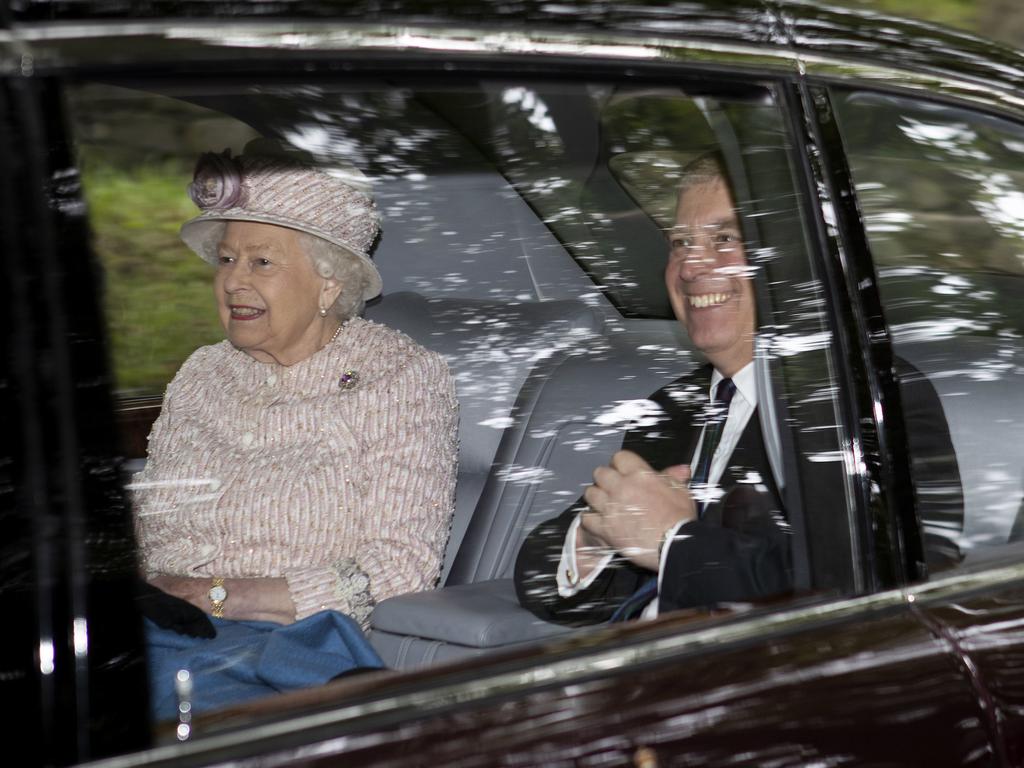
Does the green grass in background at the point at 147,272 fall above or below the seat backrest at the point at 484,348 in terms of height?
above

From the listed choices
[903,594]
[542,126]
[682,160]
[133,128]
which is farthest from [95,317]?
[903,594]

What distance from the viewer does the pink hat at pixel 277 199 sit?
177 centimetres

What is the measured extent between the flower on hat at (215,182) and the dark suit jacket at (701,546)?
64 cm

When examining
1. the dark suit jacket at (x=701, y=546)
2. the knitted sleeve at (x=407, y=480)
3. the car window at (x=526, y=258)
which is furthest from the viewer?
the knitted sleeve at (x=407, y=480)

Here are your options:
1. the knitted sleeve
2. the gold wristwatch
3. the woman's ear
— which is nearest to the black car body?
the knitted sleeve

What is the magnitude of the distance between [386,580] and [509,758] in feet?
2.70

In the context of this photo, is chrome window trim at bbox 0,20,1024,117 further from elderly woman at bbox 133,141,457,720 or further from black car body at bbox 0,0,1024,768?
elderly woman at bbox 133,141,457,720

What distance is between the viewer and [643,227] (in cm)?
187

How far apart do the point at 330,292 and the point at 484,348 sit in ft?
1.64

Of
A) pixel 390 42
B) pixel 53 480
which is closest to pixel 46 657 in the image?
pixel 53 480

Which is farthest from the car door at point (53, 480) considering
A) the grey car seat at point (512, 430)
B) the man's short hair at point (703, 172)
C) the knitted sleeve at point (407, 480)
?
the knitted sleeve at point (407, 480)

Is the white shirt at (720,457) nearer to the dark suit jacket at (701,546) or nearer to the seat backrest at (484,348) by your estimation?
the dark suit jacket at (701,546)

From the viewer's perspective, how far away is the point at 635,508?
1.67 metres

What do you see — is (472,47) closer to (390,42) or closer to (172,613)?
(390,42)
